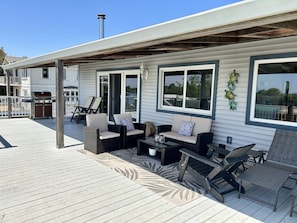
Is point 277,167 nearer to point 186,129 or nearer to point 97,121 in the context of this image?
point 186,129

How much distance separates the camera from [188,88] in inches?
229

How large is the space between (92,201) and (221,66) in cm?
387

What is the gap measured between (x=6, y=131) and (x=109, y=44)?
5446 mm

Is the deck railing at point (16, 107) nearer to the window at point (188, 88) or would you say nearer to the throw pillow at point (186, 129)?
the window at point (188, 88)

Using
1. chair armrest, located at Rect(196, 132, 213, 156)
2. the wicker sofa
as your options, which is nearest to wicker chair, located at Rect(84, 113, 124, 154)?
the wicker sofa

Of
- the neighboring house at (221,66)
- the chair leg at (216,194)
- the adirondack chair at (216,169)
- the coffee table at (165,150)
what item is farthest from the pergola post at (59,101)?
the chair leg at (216,194)

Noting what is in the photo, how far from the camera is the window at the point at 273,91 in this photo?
405 centimetres

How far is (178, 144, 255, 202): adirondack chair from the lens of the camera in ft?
9.53

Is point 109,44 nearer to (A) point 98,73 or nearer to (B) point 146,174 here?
(B) point 146,174

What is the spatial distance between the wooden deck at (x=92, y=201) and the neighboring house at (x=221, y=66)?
1952 mm

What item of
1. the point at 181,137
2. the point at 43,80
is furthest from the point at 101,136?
the point at 43,80

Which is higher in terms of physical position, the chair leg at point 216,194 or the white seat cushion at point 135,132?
the white seat cushion at point 135,132

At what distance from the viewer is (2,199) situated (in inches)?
108

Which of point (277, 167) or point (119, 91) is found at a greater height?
point (119, 91)
